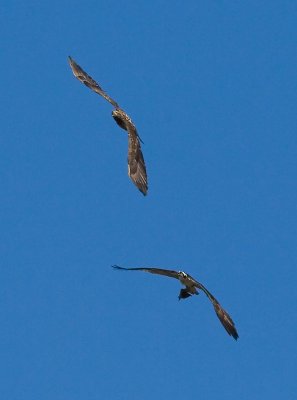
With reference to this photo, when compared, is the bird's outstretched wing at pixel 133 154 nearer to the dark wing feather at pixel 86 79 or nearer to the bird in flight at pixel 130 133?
the bird in flight at pixel 130 133

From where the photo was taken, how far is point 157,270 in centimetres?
6259

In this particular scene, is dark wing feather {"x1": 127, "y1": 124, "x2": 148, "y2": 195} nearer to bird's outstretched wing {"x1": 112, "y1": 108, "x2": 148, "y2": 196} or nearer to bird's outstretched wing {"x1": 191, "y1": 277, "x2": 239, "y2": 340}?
bird's outstretched wing {"x1": 112, "y1": 108, "x2": 148, "y2": 196}

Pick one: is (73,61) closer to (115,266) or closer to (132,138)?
(132,138)

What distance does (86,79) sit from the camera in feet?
228

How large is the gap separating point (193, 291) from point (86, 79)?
473 inches

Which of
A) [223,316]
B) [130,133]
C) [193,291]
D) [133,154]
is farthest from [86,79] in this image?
[223,316]

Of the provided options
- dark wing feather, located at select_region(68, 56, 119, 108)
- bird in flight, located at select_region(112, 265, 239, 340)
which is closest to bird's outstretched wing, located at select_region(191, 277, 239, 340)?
bird in flight, located at select_region(112, 265, 239, 340)

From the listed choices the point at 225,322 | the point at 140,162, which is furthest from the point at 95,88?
the point at 225,322

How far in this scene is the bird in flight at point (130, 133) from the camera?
58.9 m

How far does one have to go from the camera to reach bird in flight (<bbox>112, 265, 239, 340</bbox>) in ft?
199

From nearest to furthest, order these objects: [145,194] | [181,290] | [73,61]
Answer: [145,194]
[181,290]
[73,61]

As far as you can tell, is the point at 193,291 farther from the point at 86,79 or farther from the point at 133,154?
the point at 86,79

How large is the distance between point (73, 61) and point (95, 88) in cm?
276

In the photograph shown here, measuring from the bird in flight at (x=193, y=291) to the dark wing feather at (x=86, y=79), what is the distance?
8.67 meters
